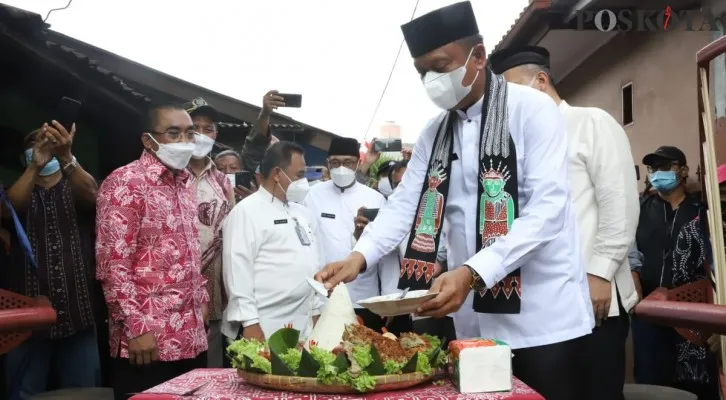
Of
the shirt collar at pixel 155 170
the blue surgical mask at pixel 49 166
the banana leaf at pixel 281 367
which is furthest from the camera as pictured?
the blue surgical mask at pixel 49 166

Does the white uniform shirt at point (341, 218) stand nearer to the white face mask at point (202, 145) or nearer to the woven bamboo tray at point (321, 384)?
the white face mask at point (202, 145)

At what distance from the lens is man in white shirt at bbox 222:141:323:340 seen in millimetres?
4984

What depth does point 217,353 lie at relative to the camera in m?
5.62

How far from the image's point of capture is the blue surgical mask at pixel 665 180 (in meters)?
6.91

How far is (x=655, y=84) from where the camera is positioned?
9.15 meters

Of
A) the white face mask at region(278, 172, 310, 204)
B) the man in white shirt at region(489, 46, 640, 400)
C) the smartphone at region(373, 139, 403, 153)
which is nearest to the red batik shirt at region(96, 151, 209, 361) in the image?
the white face mask at region(278, 172, 310, 204)

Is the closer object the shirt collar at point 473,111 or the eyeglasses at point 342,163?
the shirt collar at point 473,111

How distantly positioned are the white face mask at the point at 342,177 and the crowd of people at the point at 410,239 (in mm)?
17

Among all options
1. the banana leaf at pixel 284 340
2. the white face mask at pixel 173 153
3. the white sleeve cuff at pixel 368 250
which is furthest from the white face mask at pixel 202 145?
the banana leaf at pixel 284 340

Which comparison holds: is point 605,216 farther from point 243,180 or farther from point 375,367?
point 243,180

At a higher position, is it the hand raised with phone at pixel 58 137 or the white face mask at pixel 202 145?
the white face mask at pixel 202 145

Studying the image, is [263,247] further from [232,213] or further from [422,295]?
[422,295]

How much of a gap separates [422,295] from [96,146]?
19.7 feet

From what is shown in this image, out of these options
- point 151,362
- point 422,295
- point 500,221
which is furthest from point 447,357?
point 151,362
